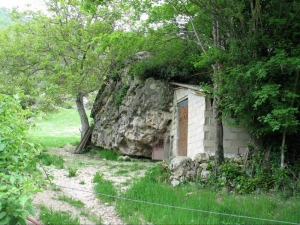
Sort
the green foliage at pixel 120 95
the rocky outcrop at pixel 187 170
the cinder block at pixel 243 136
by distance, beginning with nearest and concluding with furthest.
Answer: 1. the rocky outcrop at pixel 187 170
2. the cinder block at pixel 243 136
3. the green foliage at pixel 120 95

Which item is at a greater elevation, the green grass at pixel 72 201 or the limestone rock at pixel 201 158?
the limestone rock at pixel 201 158

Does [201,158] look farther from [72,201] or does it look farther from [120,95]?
[120,95]

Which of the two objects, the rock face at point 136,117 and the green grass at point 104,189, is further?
the rock face at point 136,117

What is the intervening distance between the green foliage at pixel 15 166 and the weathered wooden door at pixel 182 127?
23.5 feet

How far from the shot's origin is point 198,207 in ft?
18.9

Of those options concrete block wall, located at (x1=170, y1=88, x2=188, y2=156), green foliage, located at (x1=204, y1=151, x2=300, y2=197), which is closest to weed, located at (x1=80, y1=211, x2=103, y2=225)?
green foliage, located at (x1=204, y1=151, x2=300, y2=197)

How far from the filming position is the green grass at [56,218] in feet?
16.9

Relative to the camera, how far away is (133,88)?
14.5m

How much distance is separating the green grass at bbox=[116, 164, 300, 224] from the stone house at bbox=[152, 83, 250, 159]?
2746 mm

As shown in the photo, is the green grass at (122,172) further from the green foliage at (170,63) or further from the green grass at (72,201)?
the green foliage at (170,63)

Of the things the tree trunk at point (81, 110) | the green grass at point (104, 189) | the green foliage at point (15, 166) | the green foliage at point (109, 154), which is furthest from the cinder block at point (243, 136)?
the tree trunk at point (81, 110)

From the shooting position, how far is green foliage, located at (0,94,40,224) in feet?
12.2

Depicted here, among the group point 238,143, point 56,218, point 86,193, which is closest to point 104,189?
point 86,193

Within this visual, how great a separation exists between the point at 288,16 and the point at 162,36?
14.3 feet
